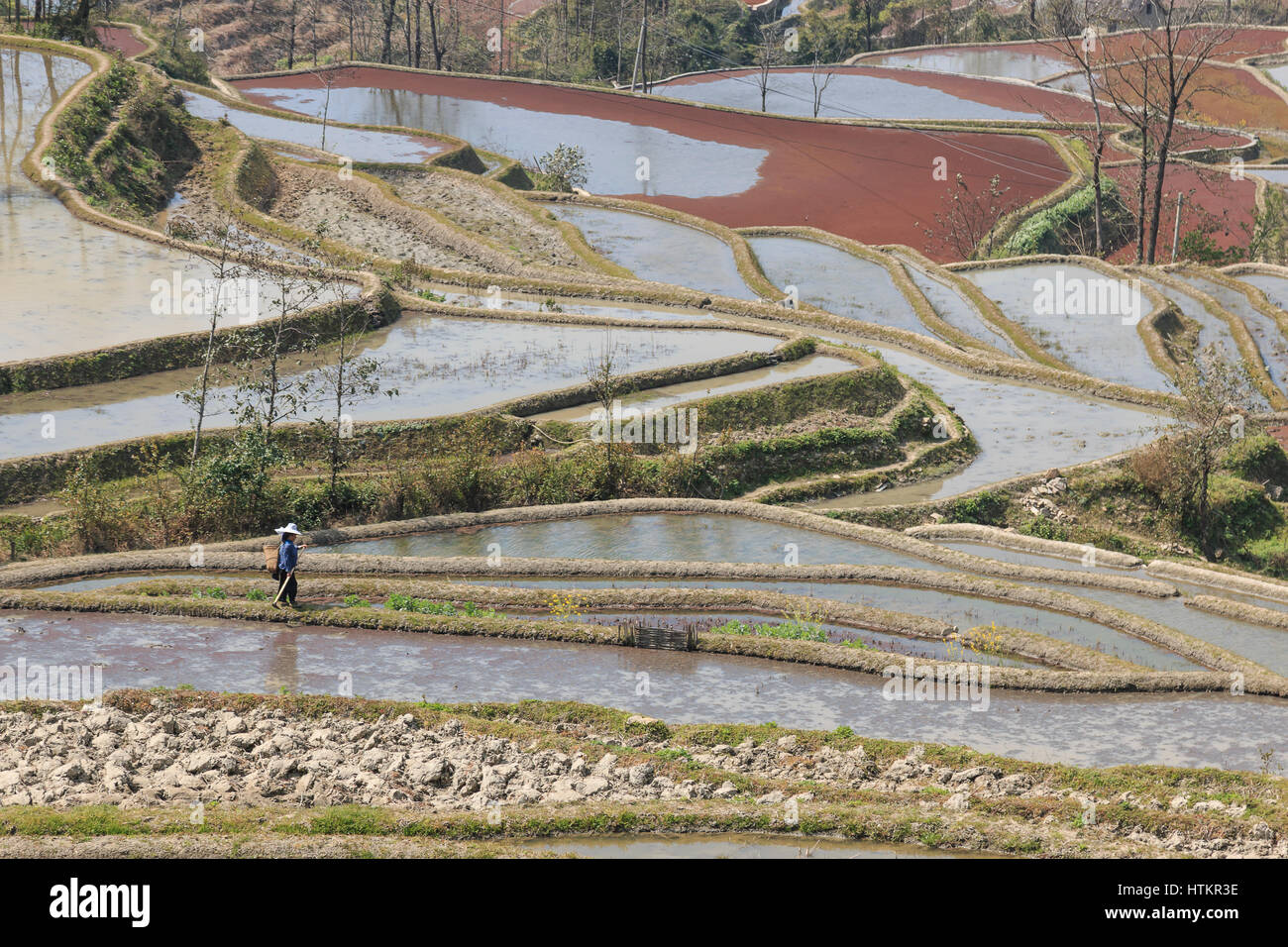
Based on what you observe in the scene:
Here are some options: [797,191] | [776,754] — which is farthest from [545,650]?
[797,191]

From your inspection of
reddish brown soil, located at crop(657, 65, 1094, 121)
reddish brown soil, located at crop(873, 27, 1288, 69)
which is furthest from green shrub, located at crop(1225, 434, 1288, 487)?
reddish brown soil, located at crop(873, 27, 1288, 69)

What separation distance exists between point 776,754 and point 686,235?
2932 cm

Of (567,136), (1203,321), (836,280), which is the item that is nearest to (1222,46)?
(567,136)

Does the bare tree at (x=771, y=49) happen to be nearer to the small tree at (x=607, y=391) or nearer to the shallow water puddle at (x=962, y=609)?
the small tree at (x=607, y=391)

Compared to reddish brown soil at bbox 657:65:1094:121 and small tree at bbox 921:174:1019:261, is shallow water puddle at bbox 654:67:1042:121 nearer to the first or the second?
reddish brown soil at bbox 657:65:1094:121

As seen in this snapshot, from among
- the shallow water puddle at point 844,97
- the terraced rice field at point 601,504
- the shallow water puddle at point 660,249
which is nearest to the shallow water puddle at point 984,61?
the shallow water puddle at point 844,97

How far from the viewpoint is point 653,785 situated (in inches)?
461

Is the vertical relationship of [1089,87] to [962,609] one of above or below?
above

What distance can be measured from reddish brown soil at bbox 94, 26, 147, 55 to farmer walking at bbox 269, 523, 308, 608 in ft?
150

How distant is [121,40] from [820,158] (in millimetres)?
31630

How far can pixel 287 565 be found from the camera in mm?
16234

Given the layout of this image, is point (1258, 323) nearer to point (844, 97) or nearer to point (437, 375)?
point (437, 375)

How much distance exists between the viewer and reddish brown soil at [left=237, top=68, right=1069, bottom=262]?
150ft

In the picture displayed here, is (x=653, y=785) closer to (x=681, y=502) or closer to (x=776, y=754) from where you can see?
(x=776, y=754)
